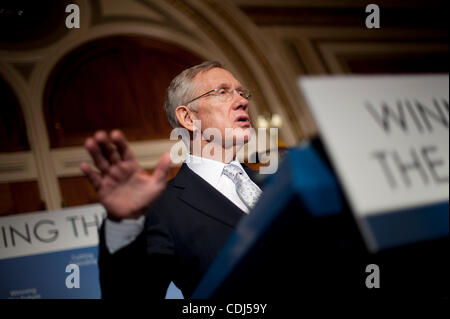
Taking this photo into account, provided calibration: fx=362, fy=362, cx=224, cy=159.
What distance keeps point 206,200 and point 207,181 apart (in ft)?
0.38

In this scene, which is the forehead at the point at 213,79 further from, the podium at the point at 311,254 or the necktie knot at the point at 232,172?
the podium at the point at 311,254

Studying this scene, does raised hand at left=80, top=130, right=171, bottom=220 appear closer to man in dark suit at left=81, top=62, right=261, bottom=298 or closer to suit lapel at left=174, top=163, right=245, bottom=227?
man in dark suit at left=81, top=62, right=261, bottom=298

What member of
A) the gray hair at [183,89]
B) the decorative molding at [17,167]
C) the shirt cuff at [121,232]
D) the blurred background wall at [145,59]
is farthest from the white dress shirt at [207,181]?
the decorative molding at [17,167]

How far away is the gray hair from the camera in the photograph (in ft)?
3.86

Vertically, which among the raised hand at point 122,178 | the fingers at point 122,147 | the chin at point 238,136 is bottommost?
the raised hand at point 122,178

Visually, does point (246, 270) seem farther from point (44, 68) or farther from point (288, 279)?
point (44, 68)

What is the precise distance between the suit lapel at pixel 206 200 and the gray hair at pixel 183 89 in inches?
12.5

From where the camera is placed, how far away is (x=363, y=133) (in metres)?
0.36

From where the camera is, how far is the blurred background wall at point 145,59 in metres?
2.63

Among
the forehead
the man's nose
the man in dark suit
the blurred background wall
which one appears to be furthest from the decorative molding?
the man's nose

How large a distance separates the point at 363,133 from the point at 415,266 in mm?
243

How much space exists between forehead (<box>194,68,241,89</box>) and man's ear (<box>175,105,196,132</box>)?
87 mm

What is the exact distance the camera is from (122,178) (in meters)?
0.49

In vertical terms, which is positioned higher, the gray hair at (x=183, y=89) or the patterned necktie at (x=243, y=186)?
the gray hair at (x=183, y=89)
